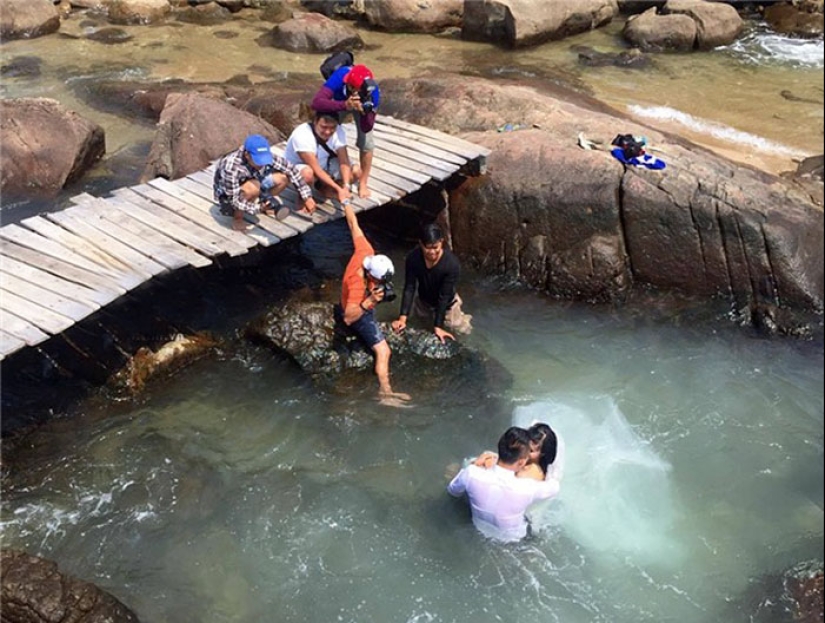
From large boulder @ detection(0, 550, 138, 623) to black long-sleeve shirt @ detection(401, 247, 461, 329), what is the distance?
3.76m

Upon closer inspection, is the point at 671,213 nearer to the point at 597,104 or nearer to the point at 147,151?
the point at 597,104

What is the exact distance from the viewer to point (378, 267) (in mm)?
7008

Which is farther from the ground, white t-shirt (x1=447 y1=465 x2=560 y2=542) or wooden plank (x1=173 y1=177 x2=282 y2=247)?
wooden plank (x1=173 y1=177 x2=282 y2=247)

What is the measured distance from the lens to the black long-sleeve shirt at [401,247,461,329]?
25.0 ft

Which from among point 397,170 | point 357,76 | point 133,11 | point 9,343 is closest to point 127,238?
point 9,343

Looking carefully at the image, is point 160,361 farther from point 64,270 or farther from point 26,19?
point 26,19

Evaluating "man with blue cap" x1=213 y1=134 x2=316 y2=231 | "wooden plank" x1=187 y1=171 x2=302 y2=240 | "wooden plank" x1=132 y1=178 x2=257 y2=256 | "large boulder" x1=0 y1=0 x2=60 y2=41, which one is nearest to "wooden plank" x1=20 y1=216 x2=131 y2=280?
"wooden plank" x1=132 y1=178 x2=257 y2=256

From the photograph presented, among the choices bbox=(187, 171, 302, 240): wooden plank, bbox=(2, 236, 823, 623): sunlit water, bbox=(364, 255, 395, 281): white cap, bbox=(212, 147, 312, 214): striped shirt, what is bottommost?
bbox=(2, 236, 823, 623): sunlit water

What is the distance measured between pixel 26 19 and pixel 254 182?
1136cm

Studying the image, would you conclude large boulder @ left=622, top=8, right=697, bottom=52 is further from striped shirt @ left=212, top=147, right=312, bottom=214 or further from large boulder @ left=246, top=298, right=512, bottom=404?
striped shirt @ left=212, top=147, right=312, bottom=214

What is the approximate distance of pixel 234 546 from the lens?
20.4 feet

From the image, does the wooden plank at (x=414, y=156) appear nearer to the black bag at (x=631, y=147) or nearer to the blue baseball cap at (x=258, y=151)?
the black bag at (x=631, y=147)

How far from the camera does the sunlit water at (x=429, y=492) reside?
5949 millimetres

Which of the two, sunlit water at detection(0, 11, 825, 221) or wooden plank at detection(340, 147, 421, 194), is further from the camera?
sunlit water at detection(0, 11, 825, 221)
